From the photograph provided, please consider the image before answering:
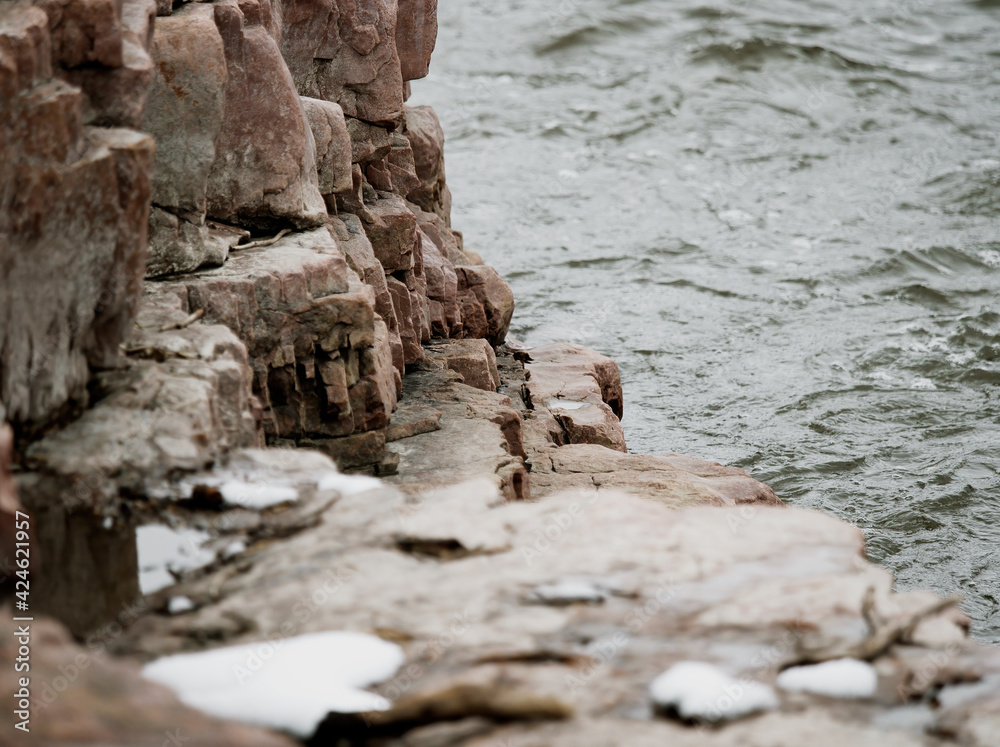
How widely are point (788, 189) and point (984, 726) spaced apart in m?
22.7

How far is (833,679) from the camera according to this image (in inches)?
196

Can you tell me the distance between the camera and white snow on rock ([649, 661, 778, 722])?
4.76 meters

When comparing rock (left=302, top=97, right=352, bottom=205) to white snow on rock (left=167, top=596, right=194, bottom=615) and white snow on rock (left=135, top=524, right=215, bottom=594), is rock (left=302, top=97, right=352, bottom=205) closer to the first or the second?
white snow on rock (left=135, top=524, right=215, bottom=594)

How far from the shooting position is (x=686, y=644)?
5207mm

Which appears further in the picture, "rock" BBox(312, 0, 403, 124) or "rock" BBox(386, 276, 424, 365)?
"rock" BBox(312, 0, 403, 124)

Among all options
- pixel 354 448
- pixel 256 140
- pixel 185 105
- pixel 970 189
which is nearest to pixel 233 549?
pixel 354 448

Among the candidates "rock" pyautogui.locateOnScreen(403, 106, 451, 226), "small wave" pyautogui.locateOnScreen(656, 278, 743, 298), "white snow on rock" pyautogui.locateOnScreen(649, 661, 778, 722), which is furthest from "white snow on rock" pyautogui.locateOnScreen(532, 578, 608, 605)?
"small wave" pyautogui.locateOnScreen(656, 278, 743, 298)

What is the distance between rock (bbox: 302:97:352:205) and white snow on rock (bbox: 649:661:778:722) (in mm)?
6356

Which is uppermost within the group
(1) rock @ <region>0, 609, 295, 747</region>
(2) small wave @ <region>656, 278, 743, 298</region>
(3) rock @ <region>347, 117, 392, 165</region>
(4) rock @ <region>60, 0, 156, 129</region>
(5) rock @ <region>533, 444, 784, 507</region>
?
(4) rock @ <region>60, 0, 156, 129</region>

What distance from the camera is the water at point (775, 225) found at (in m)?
16.5

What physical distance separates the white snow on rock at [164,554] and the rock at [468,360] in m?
5.97

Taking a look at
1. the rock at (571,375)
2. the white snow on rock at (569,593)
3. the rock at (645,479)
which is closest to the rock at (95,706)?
the white snow on rock at (569,593)

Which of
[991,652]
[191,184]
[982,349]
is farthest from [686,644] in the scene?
[982,349]

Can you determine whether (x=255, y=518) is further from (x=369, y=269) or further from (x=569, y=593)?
(x=369, y=269)
